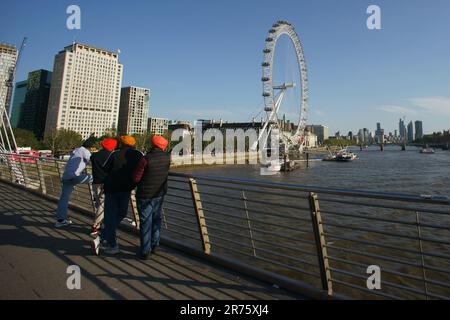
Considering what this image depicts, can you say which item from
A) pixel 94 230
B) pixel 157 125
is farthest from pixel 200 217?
pixel 157 125

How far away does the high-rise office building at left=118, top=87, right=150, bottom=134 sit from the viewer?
527 feet

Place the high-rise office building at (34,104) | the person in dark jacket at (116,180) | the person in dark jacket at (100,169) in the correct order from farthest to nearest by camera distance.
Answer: the high-rise office building at (34,104) < the person in dark jacket at (100,169) < the person in dark jacket at (116,180)

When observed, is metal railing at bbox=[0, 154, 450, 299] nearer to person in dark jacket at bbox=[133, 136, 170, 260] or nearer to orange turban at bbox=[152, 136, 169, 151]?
person in dark jacket at bbox=[133, 136, 170, 260]

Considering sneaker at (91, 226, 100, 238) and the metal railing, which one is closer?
the metal railing

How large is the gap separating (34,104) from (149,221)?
151m

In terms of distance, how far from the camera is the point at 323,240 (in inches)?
134

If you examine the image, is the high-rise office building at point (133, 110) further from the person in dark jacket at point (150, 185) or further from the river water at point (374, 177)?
the person in dark jacket at point (150, 185)

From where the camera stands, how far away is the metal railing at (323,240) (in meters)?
3.12

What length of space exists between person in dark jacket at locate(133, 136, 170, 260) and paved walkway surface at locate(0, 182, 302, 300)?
0.34m

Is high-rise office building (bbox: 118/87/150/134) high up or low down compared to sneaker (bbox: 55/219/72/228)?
up

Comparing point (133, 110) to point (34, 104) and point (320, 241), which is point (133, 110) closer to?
point (34, 104)

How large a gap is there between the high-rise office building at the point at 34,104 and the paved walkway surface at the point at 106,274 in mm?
142856

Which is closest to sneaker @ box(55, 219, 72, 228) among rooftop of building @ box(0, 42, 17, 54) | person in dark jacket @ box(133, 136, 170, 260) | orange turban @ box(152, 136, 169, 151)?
person in dark jacket @ box(133, 136, 170, 260)

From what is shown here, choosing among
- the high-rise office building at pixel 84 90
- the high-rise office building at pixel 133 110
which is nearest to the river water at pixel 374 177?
the high-rise office building at pixel 84 90
